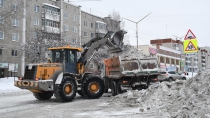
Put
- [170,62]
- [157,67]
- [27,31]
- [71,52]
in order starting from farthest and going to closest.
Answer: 1. [170,62]
2. [27,31]
3. [157,67]
4. [71,52]

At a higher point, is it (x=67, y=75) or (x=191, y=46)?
(x=191, y=46)

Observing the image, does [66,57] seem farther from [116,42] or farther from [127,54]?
[127,54]

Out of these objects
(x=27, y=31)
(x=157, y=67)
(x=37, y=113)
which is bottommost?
(x=37, y=113)

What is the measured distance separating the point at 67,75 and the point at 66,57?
974 millimetres

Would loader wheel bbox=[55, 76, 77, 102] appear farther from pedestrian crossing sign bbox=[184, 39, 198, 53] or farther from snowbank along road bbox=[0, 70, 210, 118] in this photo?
pedestrian crossing sign bbox=[184, 39, 198, 53]

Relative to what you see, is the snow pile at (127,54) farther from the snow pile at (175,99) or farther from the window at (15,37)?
the window at (15,37)

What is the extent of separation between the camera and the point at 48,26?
49.5 m

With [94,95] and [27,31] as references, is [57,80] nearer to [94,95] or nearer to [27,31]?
[94,95]

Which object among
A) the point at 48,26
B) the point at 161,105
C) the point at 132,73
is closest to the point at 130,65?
the point at 132,73

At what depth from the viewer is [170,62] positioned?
81.3 m

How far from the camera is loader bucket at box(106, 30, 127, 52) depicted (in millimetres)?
13312

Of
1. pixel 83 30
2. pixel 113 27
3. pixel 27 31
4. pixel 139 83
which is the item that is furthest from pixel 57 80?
pixel 83 30

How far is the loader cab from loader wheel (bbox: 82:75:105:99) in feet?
2.87

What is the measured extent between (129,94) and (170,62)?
7215 cm
